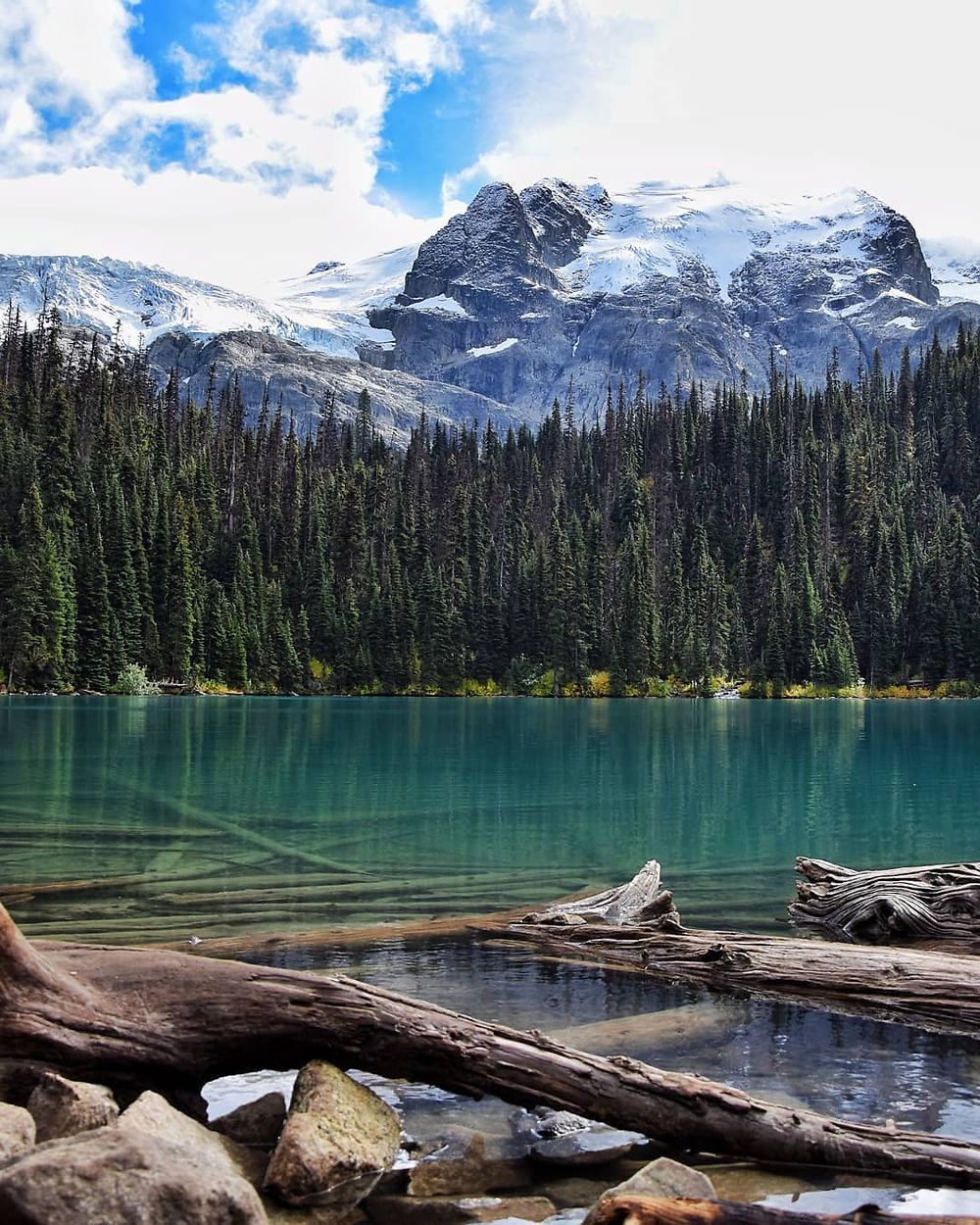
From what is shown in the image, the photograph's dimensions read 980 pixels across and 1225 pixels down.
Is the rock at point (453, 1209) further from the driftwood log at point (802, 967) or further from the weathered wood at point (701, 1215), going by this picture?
the driftwood log at point (802, 967)

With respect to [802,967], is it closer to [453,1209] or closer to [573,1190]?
[573,1190]

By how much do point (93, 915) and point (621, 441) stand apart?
17686cm

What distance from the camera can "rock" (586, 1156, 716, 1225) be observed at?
6.66m

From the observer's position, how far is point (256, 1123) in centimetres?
839

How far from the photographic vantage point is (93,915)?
1658 centimetres

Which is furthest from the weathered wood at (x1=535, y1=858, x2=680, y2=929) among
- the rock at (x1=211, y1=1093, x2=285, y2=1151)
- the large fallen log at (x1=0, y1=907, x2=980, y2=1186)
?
the rock at (x1=211, y1=1093, x2=285, y2=1151)

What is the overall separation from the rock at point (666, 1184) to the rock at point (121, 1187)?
2288 mm

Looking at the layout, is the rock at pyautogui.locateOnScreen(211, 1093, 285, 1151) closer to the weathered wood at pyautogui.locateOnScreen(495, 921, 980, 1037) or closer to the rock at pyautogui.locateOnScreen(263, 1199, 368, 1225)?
the rock at pyautogui.locateOnScreen(263, 1199, 368, 1225)

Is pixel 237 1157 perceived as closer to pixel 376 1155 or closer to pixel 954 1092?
pixel 376 1155

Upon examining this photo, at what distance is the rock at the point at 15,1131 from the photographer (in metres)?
6.77

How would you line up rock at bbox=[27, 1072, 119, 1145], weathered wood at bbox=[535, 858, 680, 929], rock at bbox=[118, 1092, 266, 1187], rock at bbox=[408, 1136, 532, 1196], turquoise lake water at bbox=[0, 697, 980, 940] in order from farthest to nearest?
turquoise lake water at bbox=[0, 697, 980, 940]
weathered wood at bbox=[535, 858, 680, 929]
rock at bbox=[408, 1136, 532, 1196]
rock at bbox=[27, 1072, 119, 1145]
rock at bbox=[118, 1092, 266, 1187]

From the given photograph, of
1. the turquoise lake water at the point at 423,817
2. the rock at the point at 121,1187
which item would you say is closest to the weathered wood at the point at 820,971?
the turquoise lake water at the point at 423,817

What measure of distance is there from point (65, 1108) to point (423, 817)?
22270 millimetres

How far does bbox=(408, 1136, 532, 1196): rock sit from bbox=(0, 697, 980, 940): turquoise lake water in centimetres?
Answer: 824
